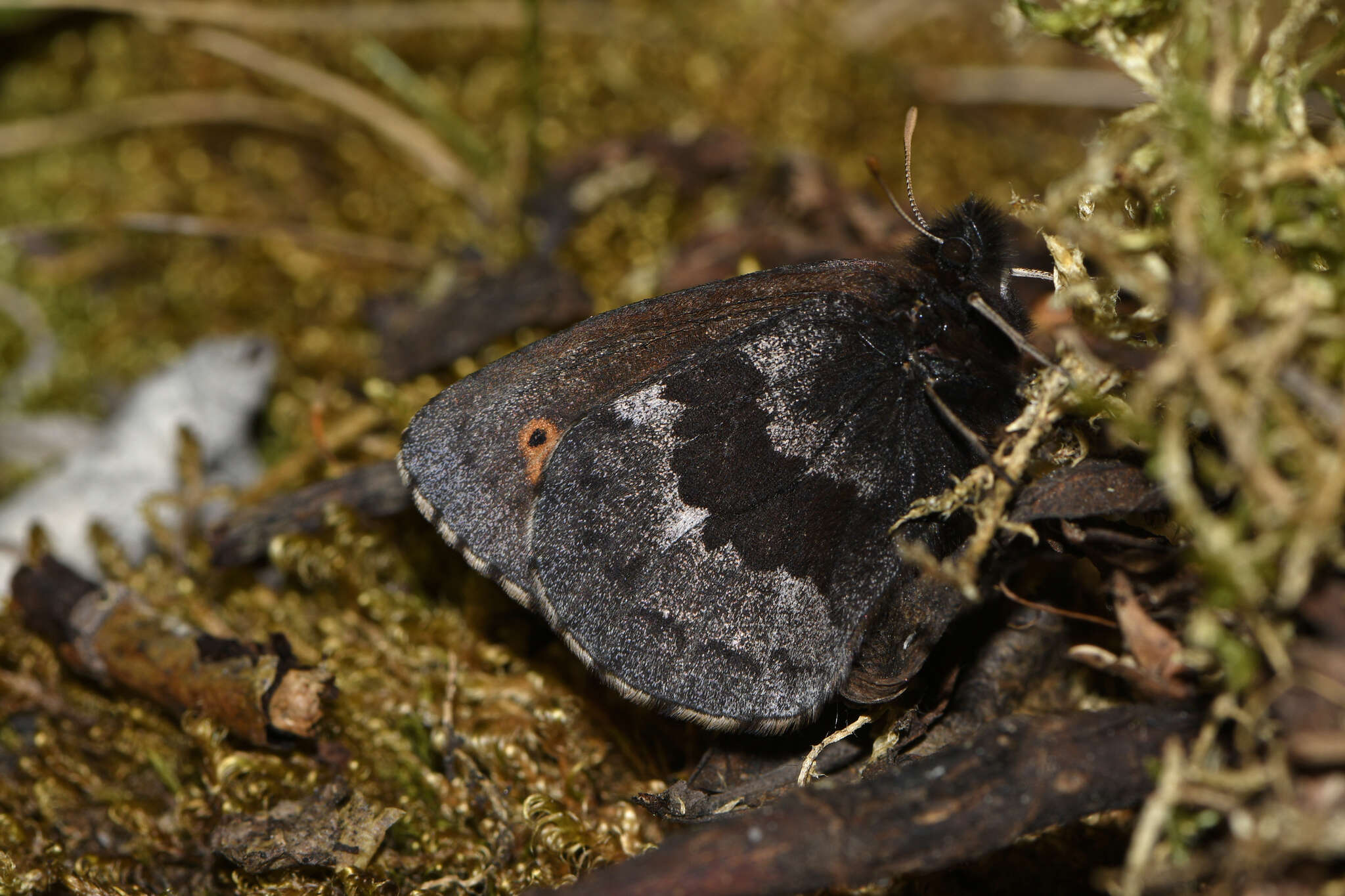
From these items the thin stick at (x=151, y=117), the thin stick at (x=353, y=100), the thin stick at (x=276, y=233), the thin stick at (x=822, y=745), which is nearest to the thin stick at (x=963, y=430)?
the thin stick at (x=822, y=745)

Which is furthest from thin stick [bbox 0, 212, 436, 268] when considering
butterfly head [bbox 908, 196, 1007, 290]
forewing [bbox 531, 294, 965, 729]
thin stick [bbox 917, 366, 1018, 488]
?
thin stick [bbox 917, 366, 1018, 488]

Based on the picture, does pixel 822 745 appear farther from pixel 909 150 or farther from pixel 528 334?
pixel 528 334

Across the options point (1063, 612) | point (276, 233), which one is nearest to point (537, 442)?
point (1063, 612)

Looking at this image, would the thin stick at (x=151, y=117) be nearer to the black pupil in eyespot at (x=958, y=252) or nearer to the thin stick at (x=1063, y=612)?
the black pupil in eyespot at (x=958, y=252)

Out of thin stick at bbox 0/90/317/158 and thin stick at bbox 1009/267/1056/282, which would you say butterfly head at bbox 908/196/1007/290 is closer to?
thin stick at bbox 1009/267/1056/282

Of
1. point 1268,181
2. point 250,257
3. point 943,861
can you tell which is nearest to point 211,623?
point 250,257

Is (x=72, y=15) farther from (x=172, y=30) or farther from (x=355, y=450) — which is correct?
(x=355, y=450)
